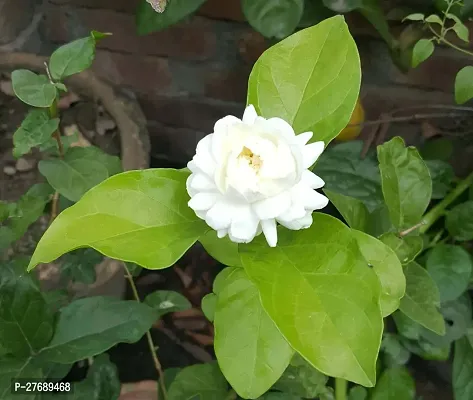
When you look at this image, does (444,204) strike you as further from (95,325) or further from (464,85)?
(95,325)

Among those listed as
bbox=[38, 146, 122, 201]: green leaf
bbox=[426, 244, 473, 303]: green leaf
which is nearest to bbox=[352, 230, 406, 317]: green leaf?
bbox=[426, 244, 473, 303]: green leaf

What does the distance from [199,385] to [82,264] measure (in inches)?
10.2

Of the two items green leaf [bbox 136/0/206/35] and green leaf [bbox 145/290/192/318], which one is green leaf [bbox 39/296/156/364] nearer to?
green leaf [bbox 145/290/192/318]

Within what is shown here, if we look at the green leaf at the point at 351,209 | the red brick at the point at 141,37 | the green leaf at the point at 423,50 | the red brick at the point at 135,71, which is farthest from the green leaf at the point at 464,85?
the red brick at the point at 135,71

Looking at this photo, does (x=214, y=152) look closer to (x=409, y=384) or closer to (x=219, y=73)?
(x=409, y=384)

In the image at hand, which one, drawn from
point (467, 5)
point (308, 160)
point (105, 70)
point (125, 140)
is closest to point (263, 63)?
point (308, 160)

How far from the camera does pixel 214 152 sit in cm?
44

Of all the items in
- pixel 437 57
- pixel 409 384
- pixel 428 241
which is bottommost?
pixel 409 384

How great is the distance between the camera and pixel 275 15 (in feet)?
2.70

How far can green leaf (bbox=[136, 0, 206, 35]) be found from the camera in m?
0.87

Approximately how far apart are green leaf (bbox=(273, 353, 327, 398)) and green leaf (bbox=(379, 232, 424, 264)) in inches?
7.1

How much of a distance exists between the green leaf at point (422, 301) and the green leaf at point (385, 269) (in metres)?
0.13

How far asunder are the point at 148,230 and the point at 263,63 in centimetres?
19

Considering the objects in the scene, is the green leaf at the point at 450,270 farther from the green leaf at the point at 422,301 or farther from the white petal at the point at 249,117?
the white petal at the point at 249,117
